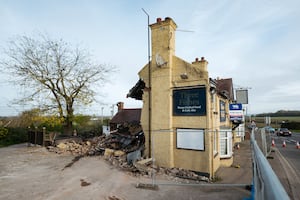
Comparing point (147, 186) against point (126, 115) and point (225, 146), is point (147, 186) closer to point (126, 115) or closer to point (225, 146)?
point (225, 146)

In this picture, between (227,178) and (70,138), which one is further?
(70,138)

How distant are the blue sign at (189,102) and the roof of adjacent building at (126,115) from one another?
14.9m

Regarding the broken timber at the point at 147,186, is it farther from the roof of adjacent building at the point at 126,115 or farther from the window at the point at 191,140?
the roof of adjacent building at the point at 126,115

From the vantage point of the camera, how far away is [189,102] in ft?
36.9

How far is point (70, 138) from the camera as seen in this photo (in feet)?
62.0

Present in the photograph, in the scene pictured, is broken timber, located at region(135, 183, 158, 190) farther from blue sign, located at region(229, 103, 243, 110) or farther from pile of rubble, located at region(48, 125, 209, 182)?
blue sign, located at region(229, 103, 243, 110)

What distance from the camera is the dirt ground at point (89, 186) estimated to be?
716 cm

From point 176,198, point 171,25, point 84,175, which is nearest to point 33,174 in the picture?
point 84,175

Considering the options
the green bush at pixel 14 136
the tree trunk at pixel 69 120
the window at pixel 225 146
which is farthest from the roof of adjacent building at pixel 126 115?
the window at pixel 225 146

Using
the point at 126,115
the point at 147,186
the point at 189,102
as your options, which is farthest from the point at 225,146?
the point at 126,115

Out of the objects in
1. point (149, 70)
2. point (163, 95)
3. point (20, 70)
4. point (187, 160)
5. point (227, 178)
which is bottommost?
point (227, 178)

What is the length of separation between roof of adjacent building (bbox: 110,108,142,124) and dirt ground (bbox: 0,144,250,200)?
15.4m

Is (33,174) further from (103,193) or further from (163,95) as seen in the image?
(163,95)

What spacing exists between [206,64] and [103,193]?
29.9 ft
